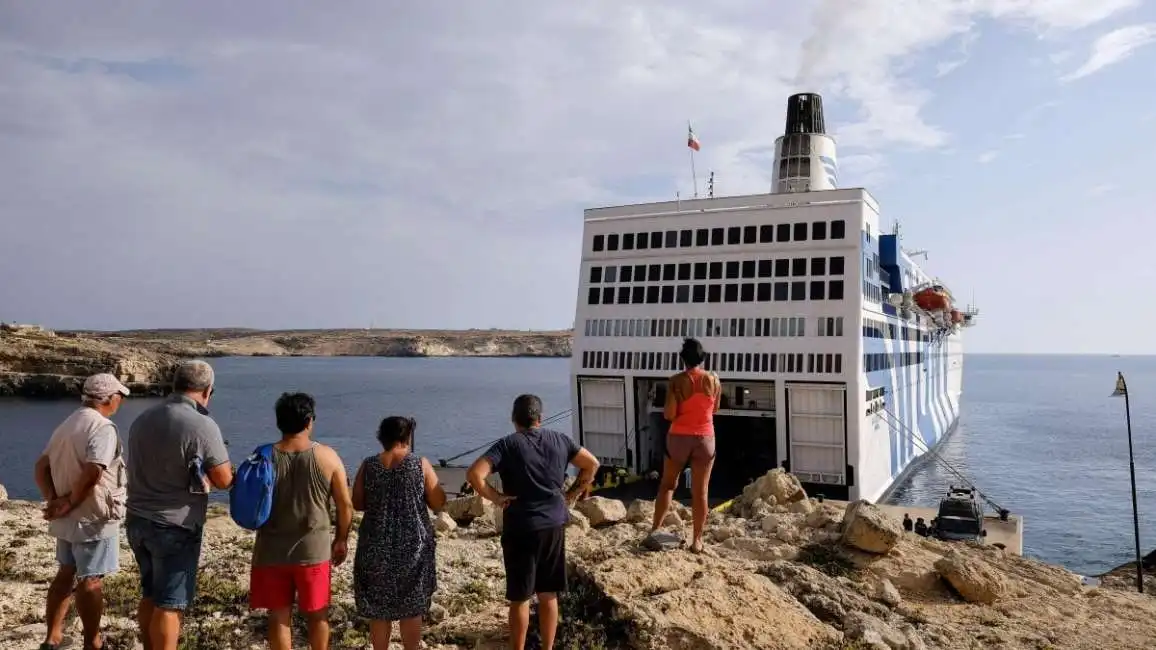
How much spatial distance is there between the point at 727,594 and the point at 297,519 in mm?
3849

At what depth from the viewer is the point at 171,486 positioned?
5.02 m

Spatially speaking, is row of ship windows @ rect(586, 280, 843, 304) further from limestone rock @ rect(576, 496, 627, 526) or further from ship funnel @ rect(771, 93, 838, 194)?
limestone rock @ rect(576, 496, 627, 526)

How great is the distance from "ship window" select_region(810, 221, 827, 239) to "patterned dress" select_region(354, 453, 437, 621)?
23.4 metres

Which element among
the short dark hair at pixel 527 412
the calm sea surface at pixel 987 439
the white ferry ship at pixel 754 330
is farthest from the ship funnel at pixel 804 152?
the short dark hair at pixel 527 412

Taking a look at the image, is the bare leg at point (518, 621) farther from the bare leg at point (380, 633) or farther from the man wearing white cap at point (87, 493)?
the man wearing white cap at point (87, 493)

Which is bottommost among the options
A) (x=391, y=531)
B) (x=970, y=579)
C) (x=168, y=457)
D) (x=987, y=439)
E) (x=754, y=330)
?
(x=987, y=439)

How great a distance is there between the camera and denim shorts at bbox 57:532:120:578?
562 centimetres

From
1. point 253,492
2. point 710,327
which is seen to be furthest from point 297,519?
point 710,327

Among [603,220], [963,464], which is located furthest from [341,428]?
[963,464]

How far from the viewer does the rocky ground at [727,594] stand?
6.62 metres

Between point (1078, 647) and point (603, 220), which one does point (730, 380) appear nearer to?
point (603, 220)

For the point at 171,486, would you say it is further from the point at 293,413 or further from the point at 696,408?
the point at 696,408

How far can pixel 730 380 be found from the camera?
1057 inches

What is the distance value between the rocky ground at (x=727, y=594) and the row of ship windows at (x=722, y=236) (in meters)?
15.5
